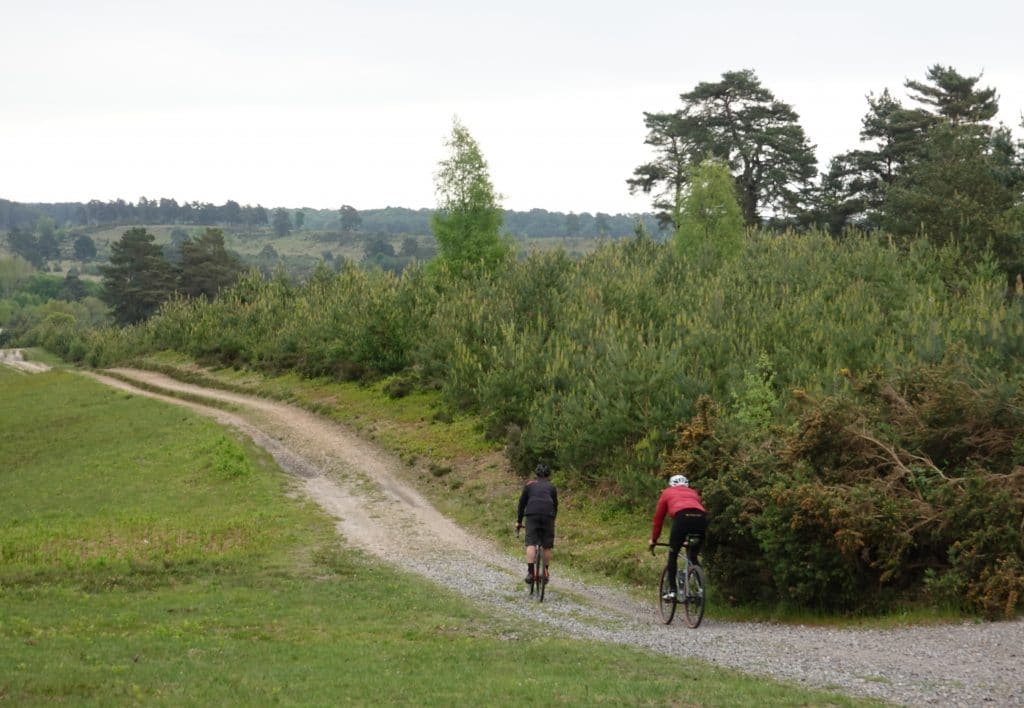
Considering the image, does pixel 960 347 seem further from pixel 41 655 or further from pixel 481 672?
pixel 41 655

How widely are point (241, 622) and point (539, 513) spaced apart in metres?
5.74

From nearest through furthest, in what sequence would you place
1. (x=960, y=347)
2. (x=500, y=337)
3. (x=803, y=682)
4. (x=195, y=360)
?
(x=803, y=682), (x=960, y=347), (x=500, y=337), (x=195, y=360)

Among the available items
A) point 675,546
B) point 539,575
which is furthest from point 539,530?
point 675,546

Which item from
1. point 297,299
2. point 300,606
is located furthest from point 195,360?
point 300,606

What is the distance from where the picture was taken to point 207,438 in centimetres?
4209

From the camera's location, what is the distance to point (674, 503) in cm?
1717

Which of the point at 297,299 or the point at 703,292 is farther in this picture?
the point at 297,299

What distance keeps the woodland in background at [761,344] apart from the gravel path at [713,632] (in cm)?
142

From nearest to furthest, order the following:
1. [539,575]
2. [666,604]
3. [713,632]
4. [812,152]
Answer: [713,632] → [666,604] → [539,575] → [812,152]

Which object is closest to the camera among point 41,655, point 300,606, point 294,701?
point 294,701

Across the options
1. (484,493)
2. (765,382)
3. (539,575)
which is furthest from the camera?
(484,493)

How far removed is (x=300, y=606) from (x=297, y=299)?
57.9 meters

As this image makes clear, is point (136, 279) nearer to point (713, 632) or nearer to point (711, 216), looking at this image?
point (711, 216)

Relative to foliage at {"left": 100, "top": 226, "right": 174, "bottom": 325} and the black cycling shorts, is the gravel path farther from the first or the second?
foliage at {"left": 100, "top": 226, "right": 174, "bottom": 325}
